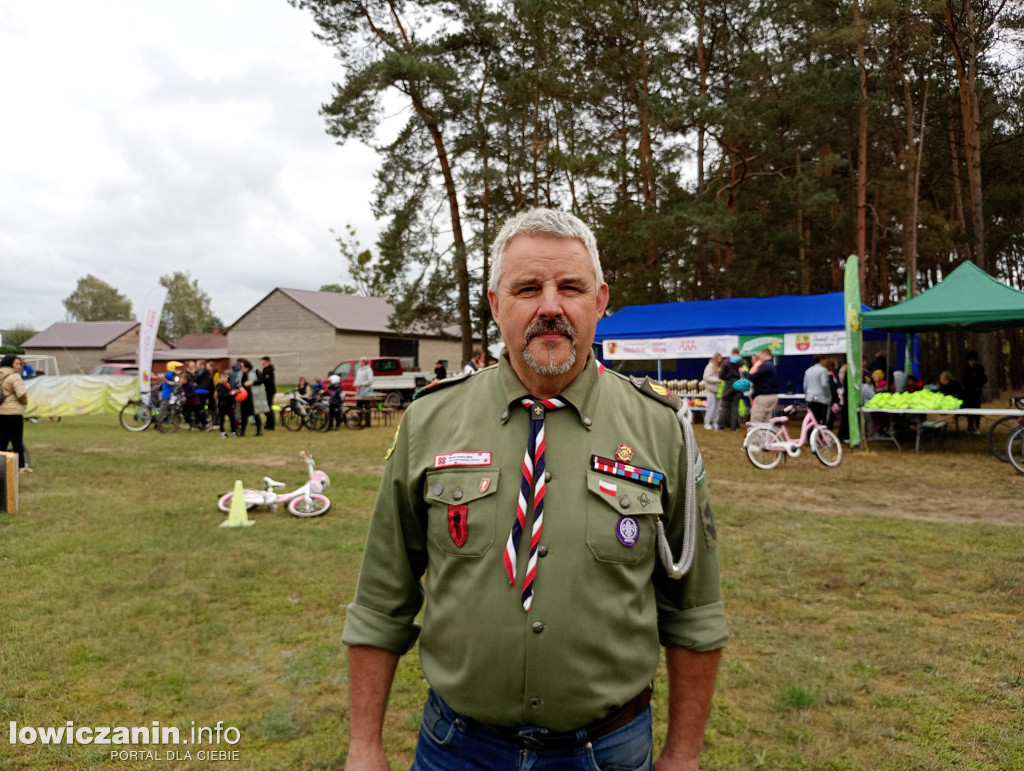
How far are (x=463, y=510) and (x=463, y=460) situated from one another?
11cm

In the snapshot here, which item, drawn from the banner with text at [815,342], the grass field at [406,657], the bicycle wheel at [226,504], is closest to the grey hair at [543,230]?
the grass field at [406,657]

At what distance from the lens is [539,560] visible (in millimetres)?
1528

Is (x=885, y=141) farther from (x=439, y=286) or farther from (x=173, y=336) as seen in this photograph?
(x=173, y=336)

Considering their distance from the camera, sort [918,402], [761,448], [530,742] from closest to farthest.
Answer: [530,742] → [761,448] → [918,402]

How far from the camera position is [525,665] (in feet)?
4.88

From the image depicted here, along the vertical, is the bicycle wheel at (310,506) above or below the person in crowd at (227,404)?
below

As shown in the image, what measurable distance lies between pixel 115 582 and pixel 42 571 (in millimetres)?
838

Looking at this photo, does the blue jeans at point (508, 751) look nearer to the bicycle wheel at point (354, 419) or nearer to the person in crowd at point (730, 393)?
the person in crowd at point (730, 393)

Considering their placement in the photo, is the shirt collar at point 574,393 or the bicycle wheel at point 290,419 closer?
the shirt collar at point 574,393

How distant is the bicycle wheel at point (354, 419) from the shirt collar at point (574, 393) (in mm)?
18397

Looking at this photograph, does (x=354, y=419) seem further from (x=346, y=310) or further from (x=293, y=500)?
(x=346, y=310)

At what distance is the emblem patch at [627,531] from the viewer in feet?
5.13

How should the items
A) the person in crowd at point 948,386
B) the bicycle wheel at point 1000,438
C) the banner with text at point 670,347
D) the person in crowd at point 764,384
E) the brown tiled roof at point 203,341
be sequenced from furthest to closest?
the brown tiled roof at point 203,341, the banner with text at point 670,347, the person in crowd at point 948,386, the person in crowd at point 764,384, the bicycle wheel at point 1000,438

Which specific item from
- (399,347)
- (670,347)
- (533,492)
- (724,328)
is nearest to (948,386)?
(724,328)
